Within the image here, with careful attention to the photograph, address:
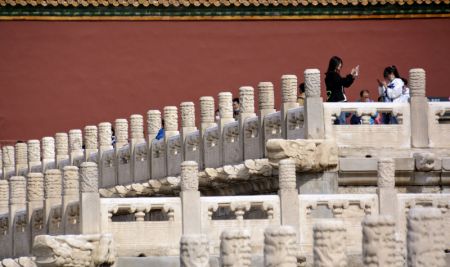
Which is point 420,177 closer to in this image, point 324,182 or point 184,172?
point 324,182

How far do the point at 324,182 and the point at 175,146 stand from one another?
4546 mm

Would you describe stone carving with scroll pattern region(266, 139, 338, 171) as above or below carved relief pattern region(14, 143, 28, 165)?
below

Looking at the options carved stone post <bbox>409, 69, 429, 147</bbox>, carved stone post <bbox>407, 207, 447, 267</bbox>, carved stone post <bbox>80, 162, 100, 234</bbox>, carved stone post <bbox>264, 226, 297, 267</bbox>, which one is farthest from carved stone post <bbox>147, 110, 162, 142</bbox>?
carved stone post <bbox>407, 207, 447, 267</bbox>

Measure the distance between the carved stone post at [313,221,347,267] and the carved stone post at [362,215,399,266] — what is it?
0.30 meters

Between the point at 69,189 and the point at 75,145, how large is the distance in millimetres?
7842

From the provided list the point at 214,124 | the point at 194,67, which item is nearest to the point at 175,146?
the point at 214,124

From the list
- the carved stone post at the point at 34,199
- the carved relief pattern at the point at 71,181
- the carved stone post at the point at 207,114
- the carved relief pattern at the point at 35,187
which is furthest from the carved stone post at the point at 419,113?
the carved relief pattern at the point at 35,187

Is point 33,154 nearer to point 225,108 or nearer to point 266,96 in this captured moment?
point 225,108

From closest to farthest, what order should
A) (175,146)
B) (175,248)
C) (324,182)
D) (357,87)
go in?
(175,248)
(324,182)
(175,146)
(357,87)

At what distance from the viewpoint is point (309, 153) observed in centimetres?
2172

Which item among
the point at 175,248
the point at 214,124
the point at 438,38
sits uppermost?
the point at 438,38

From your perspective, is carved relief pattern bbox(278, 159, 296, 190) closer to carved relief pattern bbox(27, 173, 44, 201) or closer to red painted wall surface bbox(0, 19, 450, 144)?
carved relief pattern bbox(27, 173, 44, 201)

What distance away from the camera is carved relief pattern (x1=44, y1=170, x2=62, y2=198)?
74.4ft

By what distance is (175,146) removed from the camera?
85.5ft
